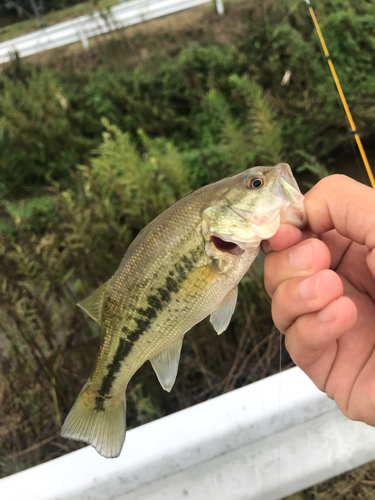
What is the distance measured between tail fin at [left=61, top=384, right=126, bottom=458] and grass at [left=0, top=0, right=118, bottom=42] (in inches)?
220

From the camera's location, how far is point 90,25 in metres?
4.73

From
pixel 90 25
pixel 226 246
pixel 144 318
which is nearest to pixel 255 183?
pixel 226 246

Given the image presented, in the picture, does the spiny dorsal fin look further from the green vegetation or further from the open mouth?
the green vegetation

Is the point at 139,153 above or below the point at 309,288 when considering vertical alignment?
above

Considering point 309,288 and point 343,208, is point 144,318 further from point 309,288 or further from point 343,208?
point 343,208

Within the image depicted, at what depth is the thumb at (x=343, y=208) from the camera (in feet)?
2.55

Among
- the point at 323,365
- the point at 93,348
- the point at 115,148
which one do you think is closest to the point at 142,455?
the point at 93,348

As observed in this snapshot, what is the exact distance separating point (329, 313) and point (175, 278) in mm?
379

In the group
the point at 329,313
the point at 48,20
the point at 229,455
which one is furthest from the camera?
the point at 48,20

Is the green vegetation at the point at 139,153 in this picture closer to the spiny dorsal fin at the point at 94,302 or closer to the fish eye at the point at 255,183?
the spiny dorsal fin at the point at 94,302

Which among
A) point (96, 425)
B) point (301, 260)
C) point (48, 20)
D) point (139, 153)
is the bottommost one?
point (96, 425)

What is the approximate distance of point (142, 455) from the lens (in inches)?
50.6

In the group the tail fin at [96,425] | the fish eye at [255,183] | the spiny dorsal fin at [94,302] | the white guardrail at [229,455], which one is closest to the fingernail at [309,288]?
the fish eye at [255,183]

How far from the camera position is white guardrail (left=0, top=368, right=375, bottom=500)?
1274 mm
